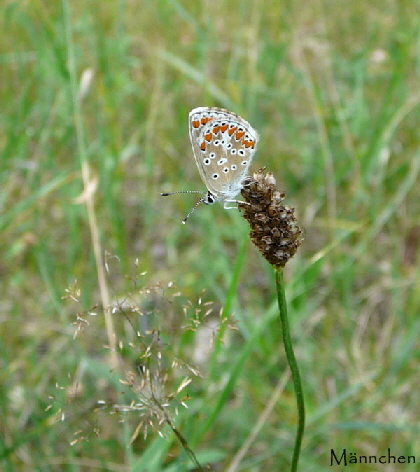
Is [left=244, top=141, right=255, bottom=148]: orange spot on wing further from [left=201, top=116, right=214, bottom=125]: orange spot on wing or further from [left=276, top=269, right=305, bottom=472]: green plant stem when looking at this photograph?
[left=276, top=269, right=305, bottom=472]: green plant stem

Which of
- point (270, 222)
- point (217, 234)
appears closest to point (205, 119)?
point (270, 222)

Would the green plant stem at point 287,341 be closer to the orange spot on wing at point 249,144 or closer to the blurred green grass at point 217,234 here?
the blurred green grass at point 217,234

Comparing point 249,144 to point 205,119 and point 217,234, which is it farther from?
point 217,234

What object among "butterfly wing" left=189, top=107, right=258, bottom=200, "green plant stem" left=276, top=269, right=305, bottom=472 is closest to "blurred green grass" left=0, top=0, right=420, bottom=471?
"butterfly wing" left=189, top=107, right=258, bottom=200

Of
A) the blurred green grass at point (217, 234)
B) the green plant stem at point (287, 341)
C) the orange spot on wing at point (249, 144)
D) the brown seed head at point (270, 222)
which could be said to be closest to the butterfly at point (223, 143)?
the orange spot on wing at point (249, 144)

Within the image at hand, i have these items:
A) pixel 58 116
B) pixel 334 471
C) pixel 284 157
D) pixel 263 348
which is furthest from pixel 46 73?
pixel 334 471

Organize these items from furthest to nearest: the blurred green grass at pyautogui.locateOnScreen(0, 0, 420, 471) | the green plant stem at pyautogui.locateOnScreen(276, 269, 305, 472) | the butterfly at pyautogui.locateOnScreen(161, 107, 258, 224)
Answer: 1. the blurred green grass at pyautogui.locateOnScreen(0, 0, 420, 471)
2. the butterfly at pyautogui.locateOnScreen(161, 107, 258, 224)
3. the green plant stem at pyautogui.locateOnScreen(276, 269, 305, 472)
